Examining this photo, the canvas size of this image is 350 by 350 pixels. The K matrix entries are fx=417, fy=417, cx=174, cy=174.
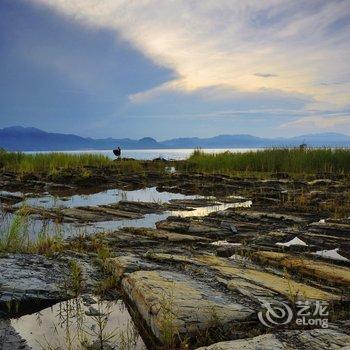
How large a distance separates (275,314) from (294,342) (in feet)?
2.28

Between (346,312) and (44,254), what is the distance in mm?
4044

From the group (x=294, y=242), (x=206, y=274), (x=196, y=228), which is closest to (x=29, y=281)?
(x=206, y=274)

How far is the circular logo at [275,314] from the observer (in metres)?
3.63

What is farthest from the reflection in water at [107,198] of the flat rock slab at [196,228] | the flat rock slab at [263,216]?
the flat rock slab at [196,228]

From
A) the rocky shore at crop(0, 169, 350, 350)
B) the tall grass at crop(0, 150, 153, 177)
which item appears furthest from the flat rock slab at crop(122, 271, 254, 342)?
the tall grass at crop(0, 150, 153, 177)

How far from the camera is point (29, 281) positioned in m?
4.68

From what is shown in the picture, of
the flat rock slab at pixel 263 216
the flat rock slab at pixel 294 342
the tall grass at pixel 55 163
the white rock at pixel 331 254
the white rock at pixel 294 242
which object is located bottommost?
the white rock at pixel 294 242

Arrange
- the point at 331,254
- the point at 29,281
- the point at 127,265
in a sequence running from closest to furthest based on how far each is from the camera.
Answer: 1. the point at 29,281
2. the point at 127,265
3. the point at 331,254

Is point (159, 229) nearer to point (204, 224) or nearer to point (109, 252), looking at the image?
point (204, 224)

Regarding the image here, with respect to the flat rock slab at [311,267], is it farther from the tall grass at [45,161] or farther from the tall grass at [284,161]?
the tall grass at [45,161]

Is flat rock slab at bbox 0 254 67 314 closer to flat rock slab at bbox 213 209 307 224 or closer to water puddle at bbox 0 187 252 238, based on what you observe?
water puddle at bbox 0 187 252 238

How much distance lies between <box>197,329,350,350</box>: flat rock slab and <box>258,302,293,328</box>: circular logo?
15.4 inches

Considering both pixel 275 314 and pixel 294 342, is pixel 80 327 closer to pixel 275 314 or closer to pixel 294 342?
pixel 275 314

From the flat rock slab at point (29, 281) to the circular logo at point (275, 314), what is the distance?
2.13 meters
